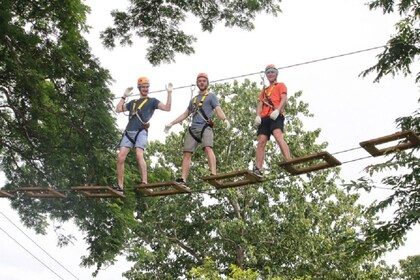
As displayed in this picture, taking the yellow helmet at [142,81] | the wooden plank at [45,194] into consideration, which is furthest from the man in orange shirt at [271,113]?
the wooden plank at [45,194]

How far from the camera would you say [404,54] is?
50.6 feet

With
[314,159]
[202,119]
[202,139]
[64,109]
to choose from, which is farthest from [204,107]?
[64,109]

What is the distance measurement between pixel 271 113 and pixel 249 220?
58.3ft

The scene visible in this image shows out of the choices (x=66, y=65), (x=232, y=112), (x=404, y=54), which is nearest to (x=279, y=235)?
Result: (x=232, y=112)

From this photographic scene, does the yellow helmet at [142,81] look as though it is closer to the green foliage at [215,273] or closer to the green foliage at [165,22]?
the green foliage at [165,22]

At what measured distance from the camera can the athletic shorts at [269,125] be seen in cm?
968

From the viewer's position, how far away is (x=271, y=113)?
9555mm

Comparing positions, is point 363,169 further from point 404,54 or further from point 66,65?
point 66,65

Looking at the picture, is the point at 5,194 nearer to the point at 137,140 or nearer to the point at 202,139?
the point at 137,140

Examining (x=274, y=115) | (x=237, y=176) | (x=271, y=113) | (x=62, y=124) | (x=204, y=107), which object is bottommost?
(x=237, y=176)

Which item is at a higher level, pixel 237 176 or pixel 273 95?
pixel 273 95

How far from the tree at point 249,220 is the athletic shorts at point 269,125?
15575mm

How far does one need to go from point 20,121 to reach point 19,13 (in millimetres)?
2874

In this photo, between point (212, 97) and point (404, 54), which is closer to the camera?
point (212, 97)
